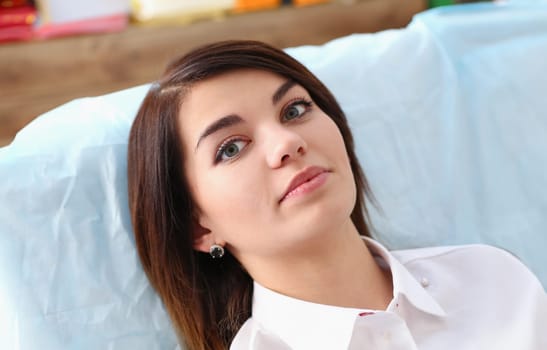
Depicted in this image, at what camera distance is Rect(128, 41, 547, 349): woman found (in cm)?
94

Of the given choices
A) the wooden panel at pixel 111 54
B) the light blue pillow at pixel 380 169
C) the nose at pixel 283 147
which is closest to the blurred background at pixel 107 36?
the wooden panel at pixel 111 54

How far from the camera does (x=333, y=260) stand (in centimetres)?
101

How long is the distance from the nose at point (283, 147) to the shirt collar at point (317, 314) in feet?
0.72

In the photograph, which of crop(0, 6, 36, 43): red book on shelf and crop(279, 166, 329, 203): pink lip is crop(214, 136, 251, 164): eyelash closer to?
crop(279, 166, 329, 203): pink lip

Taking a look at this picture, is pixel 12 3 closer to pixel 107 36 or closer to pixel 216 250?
pixel 107 36

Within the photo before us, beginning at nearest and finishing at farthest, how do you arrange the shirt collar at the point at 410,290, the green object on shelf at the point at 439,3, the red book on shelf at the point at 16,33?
the shirt collar at the point at 410,290
the red book on shelf at the point at 16,33
the green object on shelf at the point at 439,3

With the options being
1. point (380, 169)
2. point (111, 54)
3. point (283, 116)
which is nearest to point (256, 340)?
point (283, 116)

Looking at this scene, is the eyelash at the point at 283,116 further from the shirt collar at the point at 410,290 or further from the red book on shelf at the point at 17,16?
the red book on shelf at the point at 17,16

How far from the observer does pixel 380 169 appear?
1.31 metres

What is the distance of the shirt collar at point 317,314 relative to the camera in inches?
38.3

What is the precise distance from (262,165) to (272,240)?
10 centimetres

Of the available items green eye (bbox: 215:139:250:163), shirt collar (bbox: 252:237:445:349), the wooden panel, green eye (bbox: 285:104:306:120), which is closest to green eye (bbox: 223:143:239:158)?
green eye (bbox: 215:139:250:163)

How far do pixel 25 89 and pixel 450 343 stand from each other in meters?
1.50

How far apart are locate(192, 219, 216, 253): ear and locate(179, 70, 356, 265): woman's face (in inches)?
0.6
